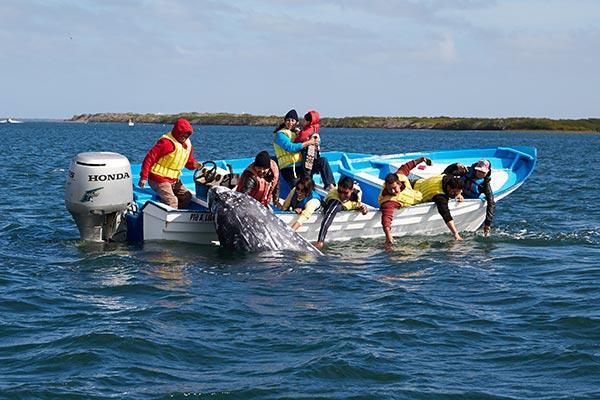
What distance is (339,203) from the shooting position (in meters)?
14.3

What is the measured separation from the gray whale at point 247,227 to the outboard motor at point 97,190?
4.29ft

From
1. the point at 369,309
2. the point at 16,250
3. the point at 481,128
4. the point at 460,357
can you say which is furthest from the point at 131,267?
the point at 481,128

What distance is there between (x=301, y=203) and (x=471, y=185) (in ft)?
11.0

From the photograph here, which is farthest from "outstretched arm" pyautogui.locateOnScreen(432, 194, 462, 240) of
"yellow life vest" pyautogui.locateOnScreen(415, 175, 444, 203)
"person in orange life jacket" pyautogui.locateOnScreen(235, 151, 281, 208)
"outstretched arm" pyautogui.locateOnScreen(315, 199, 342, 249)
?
"person in orange life jacket" pyautogui.locateOnScreen(235, 151, 281, 208)

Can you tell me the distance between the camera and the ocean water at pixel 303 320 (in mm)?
7523

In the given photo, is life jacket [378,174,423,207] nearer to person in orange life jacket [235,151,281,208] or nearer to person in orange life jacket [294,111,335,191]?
person in orange life jacket [294,111,335,191]

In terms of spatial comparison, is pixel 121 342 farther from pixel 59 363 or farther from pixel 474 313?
pixel 474 313

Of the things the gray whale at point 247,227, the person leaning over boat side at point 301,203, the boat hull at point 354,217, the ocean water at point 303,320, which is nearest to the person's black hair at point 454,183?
the boat hull at point 354,217

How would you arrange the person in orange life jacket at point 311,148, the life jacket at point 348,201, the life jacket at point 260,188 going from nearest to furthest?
1. the life jacket at point 260,188
2. the life jacket at point 348,201
3. the person in orange life jacket at point 311,148

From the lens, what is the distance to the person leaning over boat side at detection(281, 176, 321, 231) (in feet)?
45.6

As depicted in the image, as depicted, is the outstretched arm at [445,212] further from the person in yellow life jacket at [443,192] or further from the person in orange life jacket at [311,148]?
the person in orange life jacket at [311,148]

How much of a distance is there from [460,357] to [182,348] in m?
2.51

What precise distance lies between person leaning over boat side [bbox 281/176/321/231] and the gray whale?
48 centimetres

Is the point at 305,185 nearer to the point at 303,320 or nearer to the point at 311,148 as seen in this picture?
the point at 311,148
